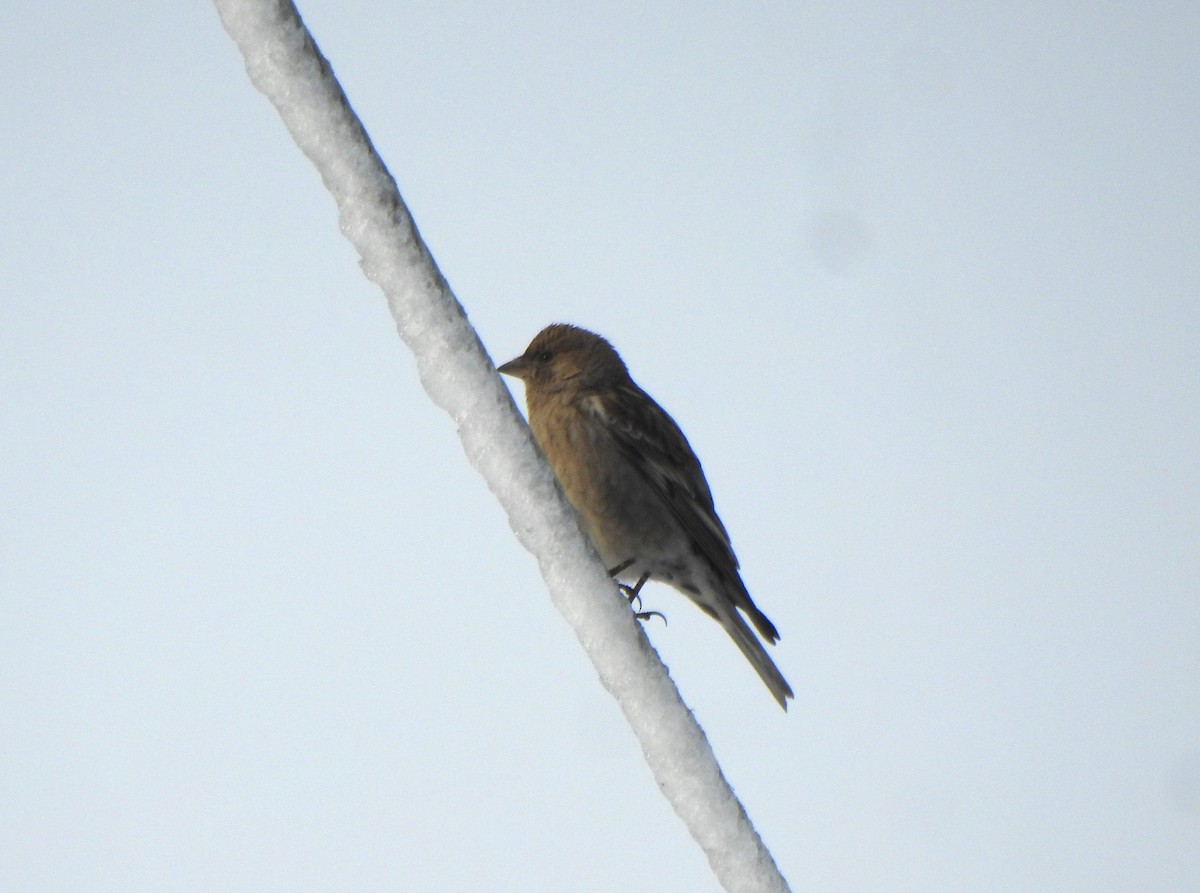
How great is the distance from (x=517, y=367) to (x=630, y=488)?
86 centimetres

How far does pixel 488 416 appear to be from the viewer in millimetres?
2006

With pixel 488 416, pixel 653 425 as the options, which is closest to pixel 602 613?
pixel 488 416

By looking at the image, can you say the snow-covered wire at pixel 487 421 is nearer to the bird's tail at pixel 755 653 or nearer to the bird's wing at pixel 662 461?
the bird's tail at pixel 755 653

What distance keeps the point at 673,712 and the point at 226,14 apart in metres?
1.30

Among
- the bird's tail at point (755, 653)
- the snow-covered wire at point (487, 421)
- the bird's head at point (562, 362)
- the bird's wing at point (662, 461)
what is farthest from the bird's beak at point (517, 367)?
the snow-covered wire at point (487, 421)

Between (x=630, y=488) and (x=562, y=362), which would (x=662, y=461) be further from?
(x=562, y=362)

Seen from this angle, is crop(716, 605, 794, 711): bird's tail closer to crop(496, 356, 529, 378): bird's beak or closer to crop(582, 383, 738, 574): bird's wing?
crop(582, 383, 738, 574): bird's wing

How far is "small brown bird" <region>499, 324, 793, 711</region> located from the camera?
5.86 m

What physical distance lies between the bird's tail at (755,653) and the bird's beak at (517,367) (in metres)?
1.51

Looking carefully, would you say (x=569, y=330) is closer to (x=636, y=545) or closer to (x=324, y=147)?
(x=636, y=545)

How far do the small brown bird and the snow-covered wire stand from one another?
11.6 feet

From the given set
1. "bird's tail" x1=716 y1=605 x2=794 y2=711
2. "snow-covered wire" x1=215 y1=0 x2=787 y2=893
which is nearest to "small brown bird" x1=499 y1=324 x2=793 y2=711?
"bird's tail" x1=716 y1=605 x2=794 y2=711

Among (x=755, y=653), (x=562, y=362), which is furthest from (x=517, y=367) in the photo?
(x=755, y=653)

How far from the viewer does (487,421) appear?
201 centimetres
